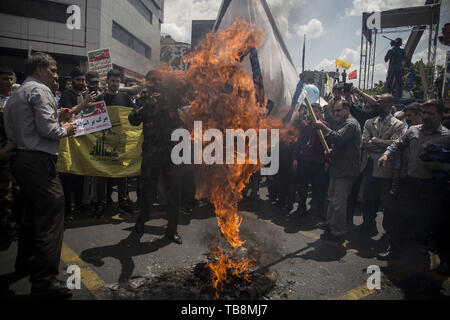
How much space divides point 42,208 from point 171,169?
200cm

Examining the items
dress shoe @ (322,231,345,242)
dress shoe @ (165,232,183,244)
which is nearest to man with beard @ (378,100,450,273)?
dress shoe @ (322,231,345,242)

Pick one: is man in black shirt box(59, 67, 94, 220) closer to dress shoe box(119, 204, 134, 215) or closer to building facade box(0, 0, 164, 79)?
dress shoe box(119, 204, 134, 215)

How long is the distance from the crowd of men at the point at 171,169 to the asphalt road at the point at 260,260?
10.9 inches

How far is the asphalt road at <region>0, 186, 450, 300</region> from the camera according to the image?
3.25 meters

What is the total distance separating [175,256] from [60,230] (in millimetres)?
1532

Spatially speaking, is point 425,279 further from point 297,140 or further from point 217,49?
point 217,49

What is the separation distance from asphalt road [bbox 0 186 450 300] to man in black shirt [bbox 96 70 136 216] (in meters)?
0.27

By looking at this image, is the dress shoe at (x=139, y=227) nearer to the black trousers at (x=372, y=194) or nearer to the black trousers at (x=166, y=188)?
the black trousers at (x=166, y=188)

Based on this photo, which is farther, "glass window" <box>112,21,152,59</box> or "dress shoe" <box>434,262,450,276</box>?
"glass window" <box>112,21,152,59</box>

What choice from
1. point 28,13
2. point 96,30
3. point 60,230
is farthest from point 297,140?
point 28,13

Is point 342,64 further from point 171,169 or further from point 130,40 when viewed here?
point 130,40

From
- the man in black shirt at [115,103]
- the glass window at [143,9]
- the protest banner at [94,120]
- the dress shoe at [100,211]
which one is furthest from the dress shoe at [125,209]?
the glass window at [143,9]

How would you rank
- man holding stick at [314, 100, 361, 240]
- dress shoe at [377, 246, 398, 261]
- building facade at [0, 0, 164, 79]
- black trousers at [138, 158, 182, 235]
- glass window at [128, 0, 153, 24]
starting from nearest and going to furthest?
dress shoe at [377, 246, 398, 261]
black trousers at [138, 158, 182, 235]
man holding stick at [314, 100, 361, 240]
building facade at [0, 0, 164, 79]
glass window at [128, 0, 153, 24]

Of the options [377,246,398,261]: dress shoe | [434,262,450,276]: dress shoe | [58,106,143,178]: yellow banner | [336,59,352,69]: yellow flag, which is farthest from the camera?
[336,59,352,69]: yellow flag
